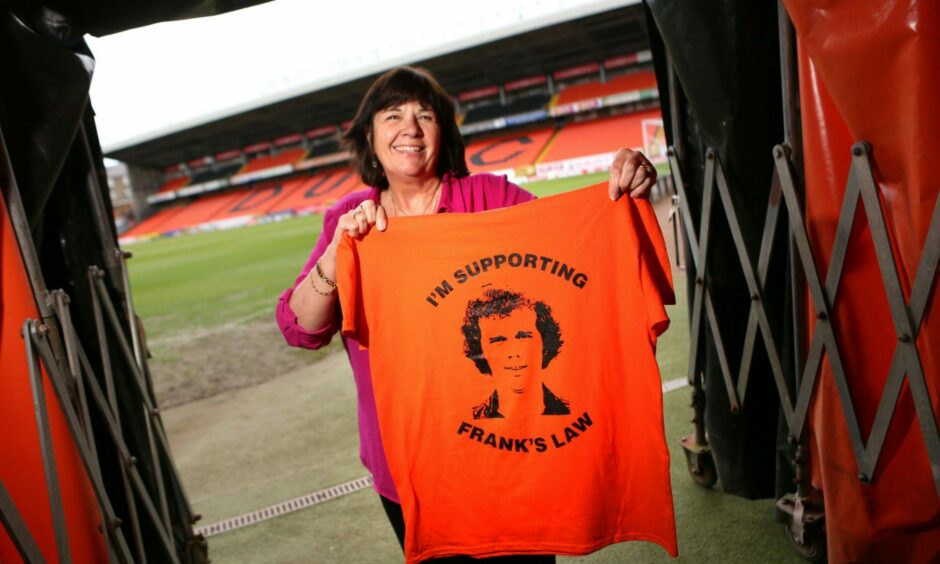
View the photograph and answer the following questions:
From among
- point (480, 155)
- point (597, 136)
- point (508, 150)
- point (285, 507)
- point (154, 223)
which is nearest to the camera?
point (285, 507)

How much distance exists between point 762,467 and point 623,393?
1.25m

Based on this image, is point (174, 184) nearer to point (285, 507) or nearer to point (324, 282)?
point (285, 507)

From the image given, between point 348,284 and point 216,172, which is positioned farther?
point 216,172

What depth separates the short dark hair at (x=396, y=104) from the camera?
1744 millimetres

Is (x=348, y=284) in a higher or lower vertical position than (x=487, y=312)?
higher

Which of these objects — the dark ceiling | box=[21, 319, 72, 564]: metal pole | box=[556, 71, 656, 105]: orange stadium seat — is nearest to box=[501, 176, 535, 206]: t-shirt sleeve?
box=[21, 319, 72, 564]: metal pole

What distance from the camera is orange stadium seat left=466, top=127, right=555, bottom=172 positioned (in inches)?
1181

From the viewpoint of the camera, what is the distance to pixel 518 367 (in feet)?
5.20

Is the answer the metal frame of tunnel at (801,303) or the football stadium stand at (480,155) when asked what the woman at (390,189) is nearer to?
the metal frame of tunnel at (801,303)

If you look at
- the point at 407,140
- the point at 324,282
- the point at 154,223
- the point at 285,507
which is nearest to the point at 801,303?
the point at 407,140

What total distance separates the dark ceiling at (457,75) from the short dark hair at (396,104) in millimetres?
20825

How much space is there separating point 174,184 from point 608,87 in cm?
3132

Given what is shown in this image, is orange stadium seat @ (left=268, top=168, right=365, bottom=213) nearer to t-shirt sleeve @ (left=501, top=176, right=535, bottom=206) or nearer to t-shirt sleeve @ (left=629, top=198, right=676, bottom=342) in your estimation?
t-shirt sleeve @ (left=501, top=176, right=535, bottom=206)

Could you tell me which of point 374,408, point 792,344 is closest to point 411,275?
point 374,408
